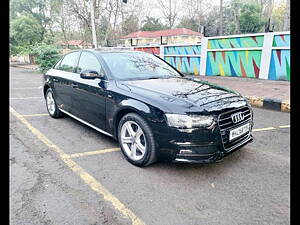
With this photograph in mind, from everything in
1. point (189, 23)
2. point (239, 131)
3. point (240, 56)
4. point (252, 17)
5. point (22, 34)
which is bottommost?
point (239, 131)

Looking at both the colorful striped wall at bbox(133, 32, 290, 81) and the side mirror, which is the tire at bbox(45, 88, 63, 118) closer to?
the side mirror

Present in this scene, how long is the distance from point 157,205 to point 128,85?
1652 mm

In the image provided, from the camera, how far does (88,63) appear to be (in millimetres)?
4180

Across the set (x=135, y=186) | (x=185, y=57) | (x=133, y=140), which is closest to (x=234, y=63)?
(x=185, y=57)

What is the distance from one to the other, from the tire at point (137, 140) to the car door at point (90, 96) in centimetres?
50

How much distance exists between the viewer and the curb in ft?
20.2

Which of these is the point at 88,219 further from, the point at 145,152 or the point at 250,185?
the point at 250,185

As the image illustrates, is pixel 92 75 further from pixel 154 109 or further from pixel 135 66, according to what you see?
pixel 154 109

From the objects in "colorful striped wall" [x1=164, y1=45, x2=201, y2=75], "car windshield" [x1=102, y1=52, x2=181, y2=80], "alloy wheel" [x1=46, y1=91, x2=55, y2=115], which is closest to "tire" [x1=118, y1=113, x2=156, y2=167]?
"car windshield" [x1=102, y1=52, x2=181, y2=80]

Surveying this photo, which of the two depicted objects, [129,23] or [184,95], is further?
[129,23]

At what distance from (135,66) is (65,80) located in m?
1.55

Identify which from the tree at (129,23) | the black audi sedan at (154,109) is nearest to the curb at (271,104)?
the black audi sedan at (154,109)
